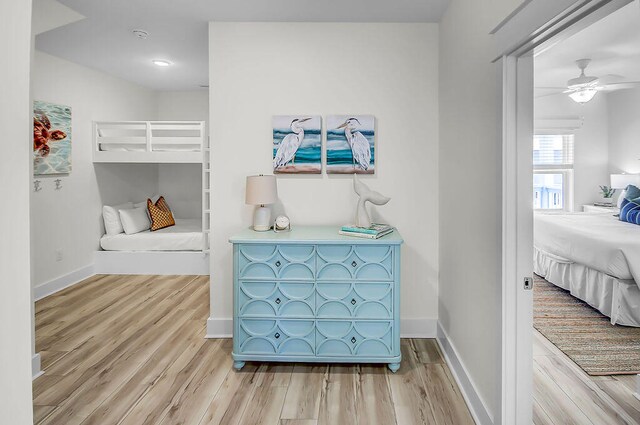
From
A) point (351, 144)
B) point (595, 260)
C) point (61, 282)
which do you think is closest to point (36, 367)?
point (61, 282)

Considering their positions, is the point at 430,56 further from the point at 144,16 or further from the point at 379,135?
the point at 144,16

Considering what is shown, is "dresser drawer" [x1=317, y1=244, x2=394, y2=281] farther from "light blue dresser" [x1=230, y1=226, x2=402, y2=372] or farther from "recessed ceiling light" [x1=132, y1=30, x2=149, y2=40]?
"recessed ceiling light" [x1=132, y1=30, x2=149, y2=40]

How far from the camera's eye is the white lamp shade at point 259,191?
2865 millimetres

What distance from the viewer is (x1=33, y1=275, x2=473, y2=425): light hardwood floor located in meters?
2.16

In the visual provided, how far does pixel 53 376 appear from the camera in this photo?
2.56 m

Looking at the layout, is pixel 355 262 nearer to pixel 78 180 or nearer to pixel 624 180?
pixel 78 180

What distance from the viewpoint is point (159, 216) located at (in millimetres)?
5535

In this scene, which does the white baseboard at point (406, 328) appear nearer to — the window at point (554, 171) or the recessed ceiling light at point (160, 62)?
the recessed ceiling light at point (160, 62)

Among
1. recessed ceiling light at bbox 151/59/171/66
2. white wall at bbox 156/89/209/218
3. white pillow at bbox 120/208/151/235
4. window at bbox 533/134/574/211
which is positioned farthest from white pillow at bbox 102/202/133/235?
window at bbox 533/134/574/211

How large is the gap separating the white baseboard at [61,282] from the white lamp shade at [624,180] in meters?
6.72

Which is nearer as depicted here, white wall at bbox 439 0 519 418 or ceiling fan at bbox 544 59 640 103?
white wall at bbox 439 0 519 418

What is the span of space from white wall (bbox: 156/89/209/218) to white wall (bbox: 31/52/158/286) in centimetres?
59

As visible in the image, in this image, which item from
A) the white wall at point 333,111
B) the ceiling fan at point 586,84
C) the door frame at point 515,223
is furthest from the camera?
the ceiling fan at point 586,84

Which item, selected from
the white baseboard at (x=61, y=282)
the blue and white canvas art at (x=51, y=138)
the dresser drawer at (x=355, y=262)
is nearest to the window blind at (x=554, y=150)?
the dresser drawer at (x=355, y=262)
